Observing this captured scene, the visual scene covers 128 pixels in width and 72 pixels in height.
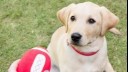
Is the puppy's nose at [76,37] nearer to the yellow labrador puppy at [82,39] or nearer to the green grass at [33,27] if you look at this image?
the yellow labrador puppy at [82,39]

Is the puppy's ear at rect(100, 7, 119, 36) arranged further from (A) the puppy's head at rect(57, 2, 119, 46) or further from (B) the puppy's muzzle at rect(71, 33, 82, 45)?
(B) the puppy's muzzle at rect(71, 33, 82, 45)

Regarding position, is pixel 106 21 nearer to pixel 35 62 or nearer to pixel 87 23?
pixel 87 23

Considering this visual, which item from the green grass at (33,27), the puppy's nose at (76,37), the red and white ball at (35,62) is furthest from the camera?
the green grass at (33,27)

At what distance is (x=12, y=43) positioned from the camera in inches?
190

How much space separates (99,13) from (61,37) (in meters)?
0.61

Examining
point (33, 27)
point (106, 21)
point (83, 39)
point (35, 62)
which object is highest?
point (106, 21)

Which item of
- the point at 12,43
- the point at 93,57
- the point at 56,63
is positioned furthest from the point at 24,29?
the point at 93,57

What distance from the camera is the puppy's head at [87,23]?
3426mm

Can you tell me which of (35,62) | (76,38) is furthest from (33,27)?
(76,38)

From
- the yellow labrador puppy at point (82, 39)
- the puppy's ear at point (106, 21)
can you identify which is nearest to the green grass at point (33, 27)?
the yellow labrador puppy at point (82, 39)

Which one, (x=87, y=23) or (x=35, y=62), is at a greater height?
(x=87, y=23)

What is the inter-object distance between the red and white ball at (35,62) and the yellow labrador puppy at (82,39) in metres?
0.15

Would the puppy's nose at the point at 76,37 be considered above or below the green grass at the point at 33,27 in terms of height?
above

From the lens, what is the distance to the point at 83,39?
11.3 ft
